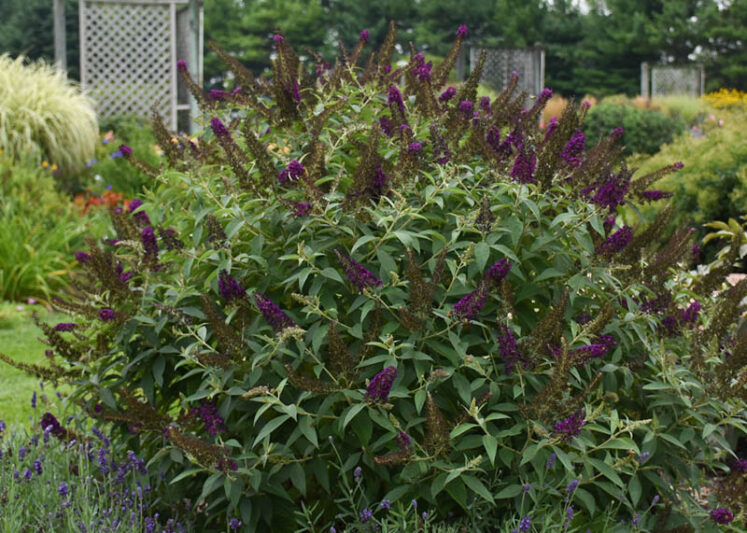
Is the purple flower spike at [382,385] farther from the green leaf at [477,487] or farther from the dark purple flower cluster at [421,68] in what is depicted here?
the dark purple flower cluster at [421,68]

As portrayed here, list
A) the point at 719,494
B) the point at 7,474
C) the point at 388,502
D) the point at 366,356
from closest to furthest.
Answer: the point at 388,502 < the point at 366,356 < the point at 719,494 < the point at 7,474

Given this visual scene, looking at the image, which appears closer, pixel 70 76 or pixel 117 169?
pixel 117 169

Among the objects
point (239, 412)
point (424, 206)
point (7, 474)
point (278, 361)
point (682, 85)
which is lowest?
point (7, 474)

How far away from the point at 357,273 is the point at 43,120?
9.18 meters

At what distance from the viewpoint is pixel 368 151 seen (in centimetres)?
229

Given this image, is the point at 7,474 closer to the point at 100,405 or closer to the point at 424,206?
the point at 100,405

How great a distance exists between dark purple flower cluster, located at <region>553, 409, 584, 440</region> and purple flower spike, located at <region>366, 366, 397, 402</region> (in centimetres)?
43

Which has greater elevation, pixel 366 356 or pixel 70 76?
pixel 70 76

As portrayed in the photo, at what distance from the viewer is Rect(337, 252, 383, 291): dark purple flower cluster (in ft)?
6.96

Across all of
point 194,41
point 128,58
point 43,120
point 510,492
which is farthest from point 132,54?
point 510,492

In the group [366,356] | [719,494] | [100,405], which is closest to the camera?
[366,356]

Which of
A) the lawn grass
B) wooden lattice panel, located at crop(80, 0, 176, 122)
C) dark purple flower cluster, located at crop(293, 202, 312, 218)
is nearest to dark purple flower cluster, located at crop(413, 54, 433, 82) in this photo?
dark purple flower cluster, located at crop(293, 202, 312, 218)

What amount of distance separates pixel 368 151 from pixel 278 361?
627 mm

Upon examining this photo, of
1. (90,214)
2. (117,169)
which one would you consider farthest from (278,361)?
(117,169)
